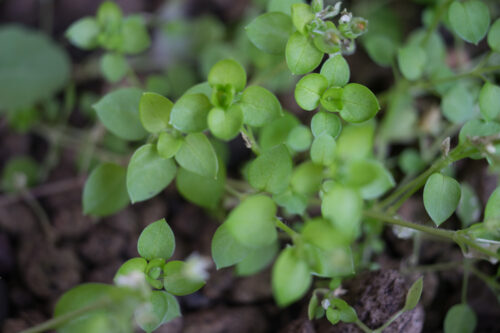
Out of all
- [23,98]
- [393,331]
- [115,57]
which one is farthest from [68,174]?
[393,331]

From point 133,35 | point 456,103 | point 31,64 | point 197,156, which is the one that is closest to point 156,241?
point 197,156

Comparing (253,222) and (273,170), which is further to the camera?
(273,170)

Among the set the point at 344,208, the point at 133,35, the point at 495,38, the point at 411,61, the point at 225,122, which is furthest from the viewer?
the point at 133,35

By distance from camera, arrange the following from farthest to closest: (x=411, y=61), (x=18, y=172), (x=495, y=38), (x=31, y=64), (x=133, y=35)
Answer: (x=31, y=64), (x=18, y=172), (x=133, y=35), (x=411, y=61), (x=495, y=38)

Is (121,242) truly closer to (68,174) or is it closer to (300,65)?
(68,174)

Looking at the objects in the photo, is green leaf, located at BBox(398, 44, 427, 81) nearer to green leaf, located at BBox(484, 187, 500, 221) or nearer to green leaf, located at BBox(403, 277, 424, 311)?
green leaf, located at BBox(484, 187, 500, 221)

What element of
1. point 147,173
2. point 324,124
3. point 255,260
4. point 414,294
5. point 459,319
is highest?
point 324,124

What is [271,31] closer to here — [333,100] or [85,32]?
[333,100]
